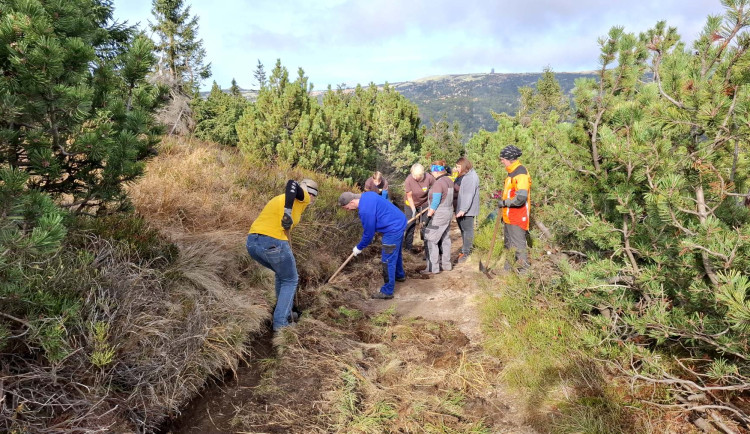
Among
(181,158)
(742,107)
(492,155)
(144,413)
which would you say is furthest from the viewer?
(492,155)

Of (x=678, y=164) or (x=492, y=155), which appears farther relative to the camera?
(x=492, y=155)

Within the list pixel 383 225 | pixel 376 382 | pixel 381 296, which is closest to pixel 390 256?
pixel 383 225

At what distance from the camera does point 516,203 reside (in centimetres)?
503

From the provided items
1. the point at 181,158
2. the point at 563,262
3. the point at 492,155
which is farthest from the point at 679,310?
the point at 181,158

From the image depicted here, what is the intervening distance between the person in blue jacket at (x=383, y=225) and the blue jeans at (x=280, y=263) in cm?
112

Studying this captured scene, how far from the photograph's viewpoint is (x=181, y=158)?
25.6 ft

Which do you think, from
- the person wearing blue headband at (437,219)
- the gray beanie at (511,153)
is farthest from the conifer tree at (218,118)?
the gray beanie at (511,153)

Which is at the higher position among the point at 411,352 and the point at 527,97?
the point at 527,97

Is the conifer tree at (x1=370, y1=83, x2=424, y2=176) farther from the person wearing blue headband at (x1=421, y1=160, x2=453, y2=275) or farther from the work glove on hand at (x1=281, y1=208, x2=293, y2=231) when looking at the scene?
the work glove on hand at (x1=281, y1=208, x2=293, y2=231)

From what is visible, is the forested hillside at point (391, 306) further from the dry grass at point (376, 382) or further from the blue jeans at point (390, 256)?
the blue jeans at point (390, 256)

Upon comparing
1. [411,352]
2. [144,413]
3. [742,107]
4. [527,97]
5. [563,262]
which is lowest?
[411,352]

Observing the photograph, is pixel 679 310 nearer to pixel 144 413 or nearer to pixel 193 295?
pixel 144 413

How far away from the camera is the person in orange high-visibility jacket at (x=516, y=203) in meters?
5.03

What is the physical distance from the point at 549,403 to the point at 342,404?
1.57 meters
